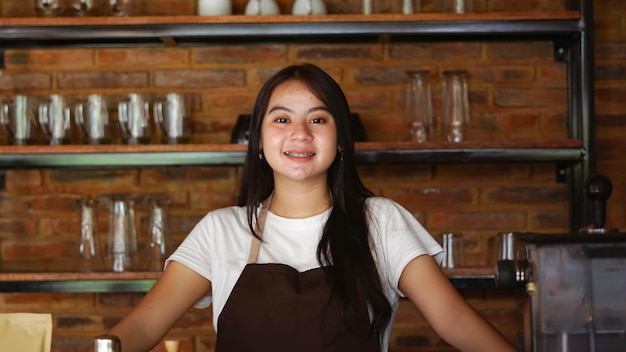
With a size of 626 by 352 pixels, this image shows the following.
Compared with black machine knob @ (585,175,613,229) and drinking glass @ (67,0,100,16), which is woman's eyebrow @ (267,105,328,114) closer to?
black machine knob @ (585,175,613,229)

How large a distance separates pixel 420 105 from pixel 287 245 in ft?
3.15

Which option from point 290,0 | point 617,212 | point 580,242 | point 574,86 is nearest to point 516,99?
point 574,86

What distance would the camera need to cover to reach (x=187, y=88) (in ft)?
10.7

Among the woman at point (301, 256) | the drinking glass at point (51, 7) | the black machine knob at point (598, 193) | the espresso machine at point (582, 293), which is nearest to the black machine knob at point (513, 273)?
the espresso machine at point (582, 293)

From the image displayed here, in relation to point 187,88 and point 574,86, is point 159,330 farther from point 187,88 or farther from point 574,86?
point 574,86

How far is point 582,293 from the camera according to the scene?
1.54 m

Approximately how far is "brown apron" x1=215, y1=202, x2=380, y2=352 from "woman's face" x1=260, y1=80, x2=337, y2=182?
21 centimetres

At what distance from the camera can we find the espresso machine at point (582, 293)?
154 centimetres

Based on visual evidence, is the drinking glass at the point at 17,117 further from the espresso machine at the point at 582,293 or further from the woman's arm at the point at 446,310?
the espresso machine at the point at 582,293

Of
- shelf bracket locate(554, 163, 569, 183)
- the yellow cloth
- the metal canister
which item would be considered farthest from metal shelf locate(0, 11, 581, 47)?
the metal canister

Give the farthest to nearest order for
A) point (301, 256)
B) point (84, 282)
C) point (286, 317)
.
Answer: point (84, 282)
point (301, 256)
point (286, 317)

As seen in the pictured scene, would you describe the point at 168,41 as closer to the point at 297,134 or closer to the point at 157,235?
the point at 157,235

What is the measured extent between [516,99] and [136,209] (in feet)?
3.95

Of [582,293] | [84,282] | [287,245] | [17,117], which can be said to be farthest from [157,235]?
[582,293]
